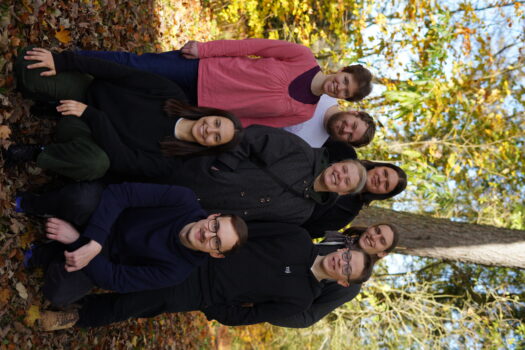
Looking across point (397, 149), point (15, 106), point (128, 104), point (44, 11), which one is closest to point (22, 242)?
point (15, 106)

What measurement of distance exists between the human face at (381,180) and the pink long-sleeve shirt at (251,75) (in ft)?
2.71

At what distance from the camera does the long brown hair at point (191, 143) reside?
3111 mm

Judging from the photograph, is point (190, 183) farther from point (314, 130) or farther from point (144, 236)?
point (314, 130)

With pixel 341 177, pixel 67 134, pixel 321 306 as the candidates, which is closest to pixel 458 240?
pixel 321 306

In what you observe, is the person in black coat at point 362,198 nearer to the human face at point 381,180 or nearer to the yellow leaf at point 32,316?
the human face at point 381,180

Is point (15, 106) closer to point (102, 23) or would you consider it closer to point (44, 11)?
point (44, 11)

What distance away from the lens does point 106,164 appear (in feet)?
10.2

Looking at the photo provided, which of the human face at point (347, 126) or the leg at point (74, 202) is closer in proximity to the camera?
the leg at point (74, 202)

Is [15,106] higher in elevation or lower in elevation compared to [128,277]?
higher

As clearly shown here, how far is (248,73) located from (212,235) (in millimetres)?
1408

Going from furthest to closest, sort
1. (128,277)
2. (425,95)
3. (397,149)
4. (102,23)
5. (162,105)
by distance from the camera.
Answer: (397,149), (425,95), (102,23), (162,105), (128,277)

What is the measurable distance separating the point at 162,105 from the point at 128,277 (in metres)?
1.19

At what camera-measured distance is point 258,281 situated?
3.49 m

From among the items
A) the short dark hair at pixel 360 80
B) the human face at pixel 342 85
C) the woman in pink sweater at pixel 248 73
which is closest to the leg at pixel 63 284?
the woman in pink sweater at pixel 248 73
